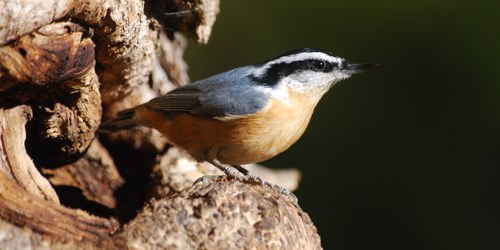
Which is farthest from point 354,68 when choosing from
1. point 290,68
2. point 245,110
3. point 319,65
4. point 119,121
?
point 119,121

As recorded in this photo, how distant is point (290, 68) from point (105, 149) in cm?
96

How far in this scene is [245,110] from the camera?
351cm

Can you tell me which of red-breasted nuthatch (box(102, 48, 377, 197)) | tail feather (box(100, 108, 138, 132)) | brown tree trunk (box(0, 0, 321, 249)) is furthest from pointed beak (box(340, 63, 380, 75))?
tail feather (box(100, 108, 138, 132))

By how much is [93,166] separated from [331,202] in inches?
83.5

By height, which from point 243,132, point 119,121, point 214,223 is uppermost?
point 214,223

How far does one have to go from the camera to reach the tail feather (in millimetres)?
3754

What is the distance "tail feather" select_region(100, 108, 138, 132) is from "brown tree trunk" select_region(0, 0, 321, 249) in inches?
3.1

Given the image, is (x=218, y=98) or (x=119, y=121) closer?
(x=218, y=98)

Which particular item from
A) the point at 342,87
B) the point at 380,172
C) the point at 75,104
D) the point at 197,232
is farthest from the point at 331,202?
the point at 197,232

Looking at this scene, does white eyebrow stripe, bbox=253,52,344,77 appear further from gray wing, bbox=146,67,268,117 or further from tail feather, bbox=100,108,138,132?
tail feather, bbox=100,108,138,132

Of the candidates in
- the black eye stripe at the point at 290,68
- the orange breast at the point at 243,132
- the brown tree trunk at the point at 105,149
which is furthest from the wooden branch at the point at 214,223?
the black eye stripe at the point at 290,68

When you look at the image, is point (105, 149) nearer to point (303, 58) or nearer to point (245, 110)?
point (245, 110)

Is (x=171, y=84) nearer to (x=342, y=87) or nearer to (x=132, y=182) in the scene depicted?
(x=132, y=182)

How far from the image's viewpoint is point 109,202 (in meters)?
3.69
